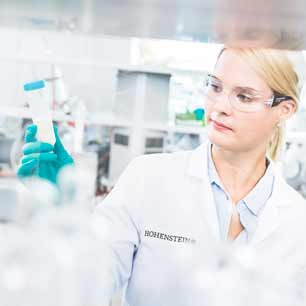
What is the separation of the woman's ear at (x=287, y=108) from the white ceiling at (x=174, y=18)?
0.20m

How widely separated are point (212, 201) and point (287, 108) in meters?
0.21

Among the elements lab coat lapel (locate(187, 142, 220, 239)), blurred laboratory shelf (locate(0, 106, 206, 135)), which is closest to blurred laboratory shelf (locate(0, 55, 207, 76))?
blurred laboratory shelf (locate(0, 106, 206, 135))

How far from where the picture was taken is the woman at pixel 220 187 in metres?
0.76

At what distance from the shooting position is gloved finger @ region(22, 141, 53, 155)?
2.19 feet

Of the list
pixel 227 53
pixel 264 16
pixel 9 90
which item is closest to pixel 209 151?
pixel 227 53

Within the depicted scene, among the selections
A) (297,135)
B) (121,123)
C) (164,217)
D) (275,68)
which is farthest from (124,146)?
(275,68)

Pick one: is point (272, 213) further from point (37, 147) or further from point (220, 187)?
point (37, 147)

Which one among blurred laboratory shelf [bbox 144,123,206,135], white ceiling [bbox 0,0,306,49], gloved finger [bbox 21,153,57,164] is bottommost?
blurred laboratory shelf [bbox 144,123,206,135]

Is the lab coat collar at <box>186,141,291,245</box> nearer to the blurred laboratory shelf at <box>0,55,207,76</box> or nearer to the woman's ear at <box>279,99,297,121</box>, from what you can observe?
the woman's ear at <box>279,99,297,121</box>

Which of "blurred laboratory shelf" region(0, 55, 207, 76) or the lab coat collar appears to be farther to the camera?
"blurred laboratory shelf" region(0, 55, 207, 76)

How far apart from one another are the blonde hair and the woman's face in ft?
0.03

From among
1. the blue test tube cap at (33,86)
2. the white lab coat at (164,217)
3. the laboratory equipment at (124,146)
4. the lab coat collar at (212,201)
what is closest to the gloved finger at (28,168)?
the blue test tube cap at (33,86)

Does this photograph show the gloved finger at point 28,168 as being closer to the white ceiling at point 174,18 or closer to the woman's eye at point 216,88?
the white ceiling at point 174,18

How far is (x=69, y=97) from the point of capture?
2232 millimetres
